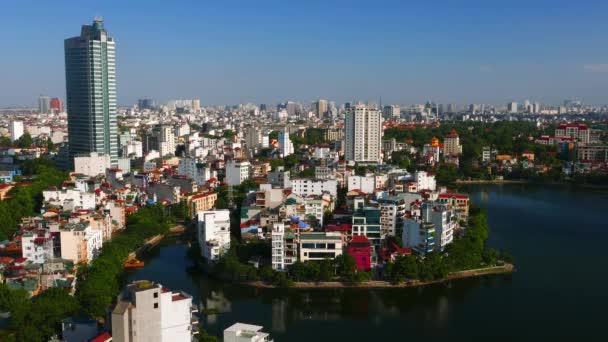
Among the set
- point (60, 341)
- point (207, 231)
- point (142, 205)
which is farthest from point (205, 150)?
point (60, 341)

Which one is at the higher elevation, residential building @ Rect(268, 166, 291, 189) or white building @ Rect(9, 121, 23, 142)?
white building @ Rect(9, 121, 23, 142)

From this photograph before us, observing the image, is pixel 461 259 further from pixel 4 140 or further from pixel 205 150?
pixel 4 140

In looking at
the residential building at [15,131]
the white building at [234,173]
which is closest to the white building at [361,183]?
the white building at [234,173]

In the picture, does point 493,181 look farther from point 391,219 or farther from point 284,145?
point 391,219

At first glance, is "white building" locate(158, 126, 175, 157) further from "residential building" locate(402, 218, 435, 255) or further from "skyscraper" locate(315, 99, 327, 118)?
"skyscraper" locate(315, 99, 327, 118)

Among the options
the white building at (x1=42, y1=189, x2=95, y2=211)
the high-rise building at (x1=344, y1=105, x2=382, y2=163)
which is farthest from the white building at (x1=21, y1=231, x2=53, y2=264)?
the high-rise building at (x1=344, y1=105, x2=382, y2=163)

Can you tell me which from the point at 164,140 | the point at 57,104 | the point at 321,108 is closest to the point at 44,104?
the point at 57,104
